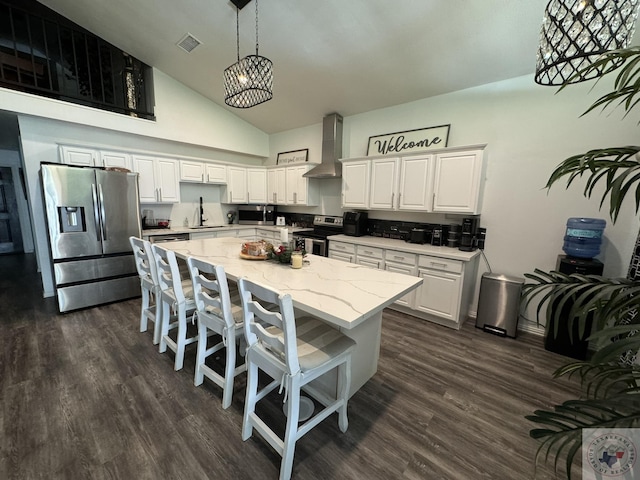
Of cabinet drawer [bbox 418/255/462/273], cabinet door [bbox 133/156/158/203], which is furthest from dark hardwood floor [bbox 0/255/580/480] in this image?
cabinet door [bbox 133/156/158/203]

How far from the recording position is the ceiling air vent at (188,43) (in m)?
3.33

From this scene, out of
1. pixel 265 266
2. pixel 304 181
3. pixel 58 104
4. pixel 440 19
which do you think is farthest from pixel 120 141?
pixel 440 19

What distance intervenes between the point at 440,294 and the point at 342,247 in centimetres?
145

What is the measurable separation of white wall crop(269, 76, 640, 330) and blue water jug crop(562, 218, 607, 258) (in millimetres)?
186

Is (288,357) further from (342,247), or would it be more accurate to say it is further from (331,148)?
(331,148)

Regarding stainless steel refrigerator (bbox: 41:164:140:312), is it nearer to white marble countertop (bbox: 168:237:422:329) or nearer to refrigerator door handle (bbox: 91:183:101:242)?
refrigerator door handle (bbox: 91:183:101:242)

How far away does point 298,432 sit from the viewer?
4.59 ft

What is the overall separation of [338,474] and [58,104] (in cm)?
502

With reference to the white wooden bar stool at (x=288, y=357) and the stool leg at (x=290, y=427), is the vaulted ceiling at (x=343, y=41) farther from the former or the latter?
the stool leg at (x=290, y=427)

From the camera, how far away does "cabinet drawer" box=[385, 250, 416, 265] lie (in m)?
3.22

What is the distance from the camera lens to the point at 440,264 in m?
3.02

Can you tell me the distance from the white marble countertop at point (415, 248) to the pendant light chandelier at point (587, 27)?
6.43ft

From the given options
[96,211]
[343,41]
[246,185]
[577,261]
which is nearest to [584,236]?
[577,261]

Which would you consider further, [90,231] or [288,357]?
[90,231]
